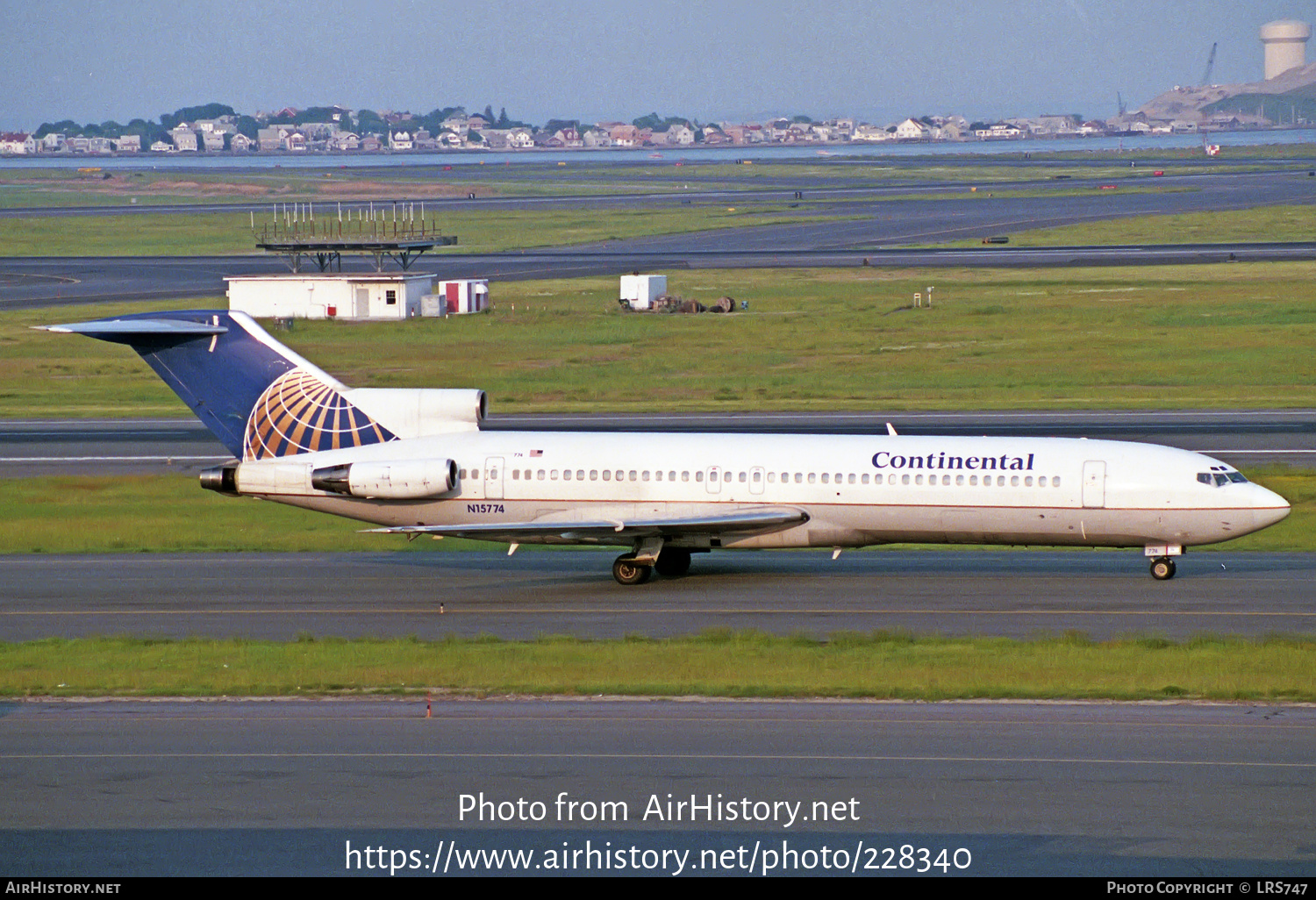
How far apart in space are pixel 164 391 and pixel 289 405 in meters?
38.9

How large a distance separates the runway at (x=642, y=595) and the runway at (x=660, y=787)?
19.4 ft

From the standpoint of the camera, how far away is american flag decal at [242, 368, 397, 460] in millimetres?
35719

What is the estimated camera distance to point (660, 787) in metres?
19.5

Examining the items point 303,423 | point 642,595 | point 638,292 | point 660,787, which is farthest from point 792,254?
point 660,787

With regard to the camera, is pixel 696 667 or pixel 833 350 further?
pixel 833 350

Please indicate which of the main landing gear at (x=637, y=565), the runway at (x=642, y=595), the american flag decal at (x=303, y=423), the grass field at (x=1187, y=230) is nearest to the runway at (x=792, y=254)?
the grass field at (x=1187, y=230)

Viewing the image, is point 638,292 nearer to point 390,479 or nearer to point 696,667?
point 390,479

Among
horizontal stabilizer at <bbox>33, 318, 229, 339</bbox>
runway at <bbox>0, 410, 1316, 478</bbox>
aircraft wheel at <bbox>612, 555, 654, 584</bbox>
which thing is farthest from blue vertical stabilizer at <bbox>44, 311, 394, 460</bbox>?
runway at <bbox>0, 410, 1316, 478</bbox>

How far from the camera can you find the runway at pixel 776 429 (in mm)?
50594

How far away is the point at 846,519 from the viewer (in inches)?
1341

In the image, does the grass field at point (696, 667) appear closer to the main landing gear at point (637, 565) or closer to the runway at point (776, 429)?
the main landing gear at point (637, 565)

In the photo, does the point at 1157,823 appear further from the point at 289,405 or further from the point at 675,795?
the point at 289,405

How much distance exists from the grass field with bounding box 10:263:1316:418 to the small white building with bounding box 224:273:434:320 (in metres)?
2.29

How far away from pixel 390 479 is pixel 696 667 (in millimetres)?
11208
